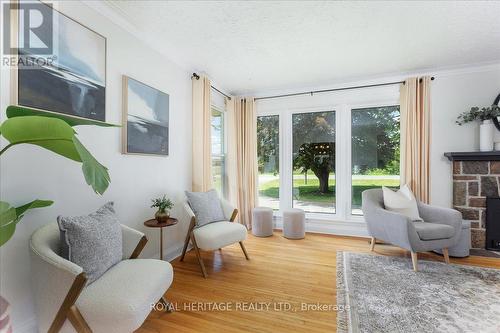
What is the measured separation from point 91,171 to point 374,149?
3.98 metres

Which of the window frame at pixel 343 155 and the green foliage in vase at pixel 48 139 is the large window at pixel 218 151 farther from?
the green foliage in vase at pixel 48 139

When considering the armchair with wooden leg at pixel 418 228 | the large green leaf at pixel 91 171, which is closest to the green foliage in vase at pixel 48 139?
the large green leaf at pixel 91 171

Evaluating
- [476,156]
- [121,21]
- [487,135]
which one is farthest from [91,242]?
[487,135]

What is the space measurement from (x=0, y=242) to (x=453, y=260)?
4096 mm

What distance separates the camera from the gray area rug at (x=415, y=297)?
1.76m

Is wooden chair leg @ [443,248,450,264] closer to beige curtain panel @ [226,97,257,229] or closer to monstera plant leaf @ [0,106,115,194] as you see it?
beige curtain panel @ [226,97,257,229]

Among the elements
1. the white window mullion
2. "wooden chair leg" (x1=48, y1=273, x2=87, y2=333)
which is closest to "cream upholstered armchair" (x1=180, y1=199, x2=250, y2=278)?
"wooden chair leg" (x1=48, y1=273, x2=87, y2=333)

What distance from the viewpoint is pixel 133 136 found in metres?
2.45

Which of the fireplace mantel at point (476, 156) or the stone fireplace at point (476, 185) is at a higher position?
the fireplace mantel at point (476, 156)

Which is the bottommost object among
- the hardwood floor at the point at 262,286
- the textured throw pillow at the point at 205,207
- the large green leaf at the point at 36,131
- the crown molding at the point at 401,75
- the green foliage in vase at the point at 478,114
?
the hardwood floor at the point at 262,286

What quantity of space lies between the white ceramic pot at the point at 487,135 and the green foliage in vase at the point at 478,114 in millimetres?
95

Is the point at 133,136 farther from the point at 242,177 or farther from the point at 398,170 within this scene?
the point at 398,170

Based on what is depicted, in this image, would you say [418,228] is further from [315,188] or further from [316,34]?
[316,34]

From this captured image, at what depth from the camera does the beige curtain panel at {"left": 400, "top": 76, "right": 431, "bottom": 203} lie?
3432 millimetres
